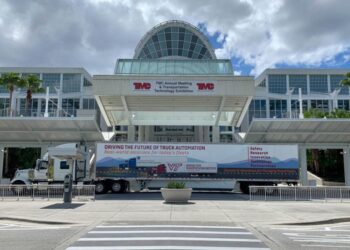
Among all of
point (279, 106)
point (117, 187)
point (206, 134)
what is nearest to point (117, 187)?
point (117, 187)

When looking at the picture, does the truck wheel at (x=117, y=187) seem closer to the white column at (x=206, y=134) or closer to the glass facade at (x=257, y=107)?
the white column at (x=206, y=134)

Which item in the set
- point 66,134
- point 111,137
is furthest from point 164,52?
point 66,134

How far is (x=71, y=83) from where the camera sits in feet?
241

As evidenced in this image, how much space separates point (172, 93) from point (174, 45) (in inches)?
1309

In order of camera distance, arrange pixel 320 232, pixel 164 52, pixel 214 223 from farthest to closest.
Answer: pixel 164 52, pixel 214 223, pixel 320 232

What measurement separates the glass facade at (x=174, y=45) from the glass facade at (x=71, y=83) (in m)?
14.7

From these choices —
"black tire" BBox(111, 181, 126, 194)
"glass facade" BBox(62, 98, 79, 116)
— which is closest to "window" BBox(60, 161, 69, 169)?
"black tire" BBox(111, 181, 126, 194)

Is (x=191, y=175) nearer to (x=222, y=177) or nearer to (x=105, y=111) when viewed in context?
(x=222, y=177)

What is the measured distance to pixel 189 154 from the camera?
1158 inches

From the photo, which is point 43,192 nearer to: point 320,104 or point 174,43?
point 174,43

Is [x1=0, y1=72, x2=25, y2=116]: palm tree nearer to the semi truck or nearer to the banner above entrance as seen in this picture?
the banner above entrance

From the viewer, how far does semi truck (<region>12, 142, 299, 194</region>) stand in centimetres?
2922

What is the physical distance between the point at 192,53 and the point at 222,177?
40.3m

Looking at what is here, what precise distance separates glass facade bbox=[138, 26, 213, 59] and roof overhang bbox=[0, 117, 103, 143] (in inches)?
1215
